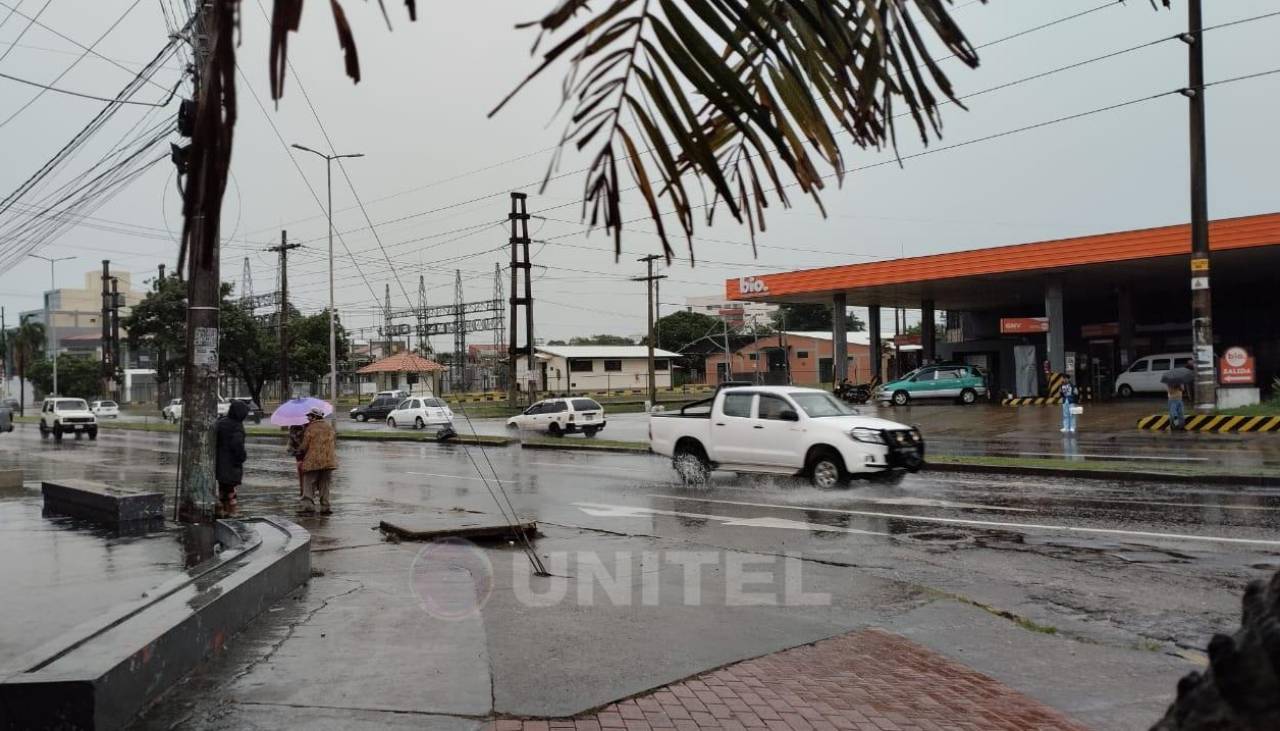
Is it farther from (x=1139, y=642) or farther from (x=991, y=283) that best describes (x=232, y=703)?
(x=991, y=283)

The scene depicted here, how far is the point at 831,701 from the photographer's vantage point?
475 centimetres

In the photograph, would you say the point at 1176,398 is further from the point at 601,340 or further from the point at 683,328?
the point at 601,340

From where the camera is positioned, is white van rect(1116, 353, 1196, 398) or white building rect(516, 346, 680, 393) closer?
white van rect(1116, 353, 1196, 398)

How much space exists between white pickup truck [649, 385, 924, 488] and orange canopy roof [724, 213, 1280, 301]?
19.3 metres

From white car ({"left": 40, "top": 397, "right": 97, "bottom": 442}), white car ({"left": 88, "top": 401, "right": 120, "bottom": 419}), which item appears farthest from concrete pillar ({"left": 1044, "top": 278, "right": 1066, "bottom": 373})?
white car ({"left": 88, "top": 401, "right": 120, "bottom": 419})

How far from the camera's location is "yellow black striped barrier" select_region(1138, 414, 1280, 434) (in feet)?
72.3

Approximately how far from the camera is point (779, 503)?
44.1 ft

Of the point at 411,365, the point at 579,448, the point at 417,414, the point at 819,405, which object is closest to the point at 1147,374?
the point at 579,448

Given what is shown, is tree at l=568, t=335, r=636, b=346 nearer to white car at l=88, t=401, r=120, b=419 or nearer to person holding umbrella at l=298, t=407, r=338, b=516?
white car at l=88, t=401, r=120, b=419

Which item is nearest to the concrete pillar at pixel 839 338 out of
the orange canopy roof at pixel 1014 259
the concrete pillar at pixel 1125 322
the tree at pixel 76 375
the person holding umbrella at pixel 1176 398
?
the orange canopy roof at pixel 1014 259

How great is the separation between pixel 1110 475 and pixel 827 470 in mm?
4719

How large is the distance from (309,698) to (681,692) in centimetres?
178

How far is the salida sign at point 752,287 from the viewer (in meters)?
41.2

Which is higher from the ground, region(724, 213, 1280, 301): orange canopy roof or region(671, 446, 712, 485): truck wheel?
region(724, 213, 1280, 301): orange canopy roof
